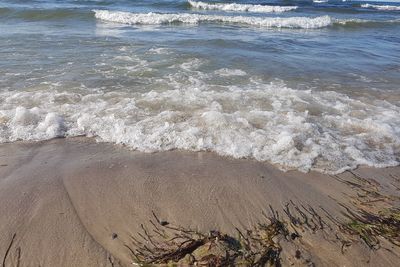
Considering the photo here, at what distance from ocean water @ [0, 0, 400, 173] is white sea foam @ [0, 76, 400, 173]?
0.01m

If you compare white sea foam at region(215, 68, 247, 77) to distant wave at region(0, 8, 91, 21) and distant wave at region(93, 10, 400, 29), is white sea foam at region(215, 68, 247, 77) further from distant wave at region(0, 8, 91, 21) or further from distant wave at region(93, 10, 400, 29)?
distant wave at region(0, 8, 91, 21)

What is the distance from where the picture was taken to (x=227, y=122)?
4582 millimetres

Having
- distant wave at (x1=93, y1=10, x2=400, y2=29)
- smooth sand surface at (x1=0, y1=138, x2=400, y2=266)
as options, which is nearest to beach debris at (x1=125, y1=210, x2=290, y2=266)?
smooth sand surface at (x1=0, y1=138, x2=400, y2=266)

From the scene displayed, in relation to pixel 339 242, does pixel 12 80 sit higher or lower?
higher

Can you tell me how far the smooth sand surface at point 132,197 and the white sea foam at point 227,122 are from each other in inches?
9.1

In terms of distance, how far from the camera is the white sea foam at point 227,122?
158 inches

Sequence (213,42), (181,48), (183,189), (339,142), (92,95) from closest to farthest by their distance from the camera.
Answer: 1. (183,189)
2. (339,142)
3. (92,95)
4. (181,48)
5. (213,42)

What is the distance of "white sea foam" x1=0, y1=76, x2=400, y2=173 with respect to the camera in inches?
158

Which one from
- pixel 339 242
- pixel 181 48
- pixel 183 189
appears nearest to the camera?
pixel 339 242

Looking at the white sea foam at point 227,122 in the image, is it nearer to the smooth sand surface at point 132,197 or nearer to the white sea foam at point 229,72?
the smooth sand surface at point 132,197

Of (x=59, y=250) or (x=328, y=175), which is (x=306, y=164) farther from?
(x=59, y=250)

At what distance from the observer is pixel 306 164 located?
3.78 m

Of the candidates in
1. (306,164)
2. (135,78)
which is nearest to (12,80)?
(135,78)

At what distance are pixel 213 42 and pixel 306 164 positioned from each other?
6891 mm
